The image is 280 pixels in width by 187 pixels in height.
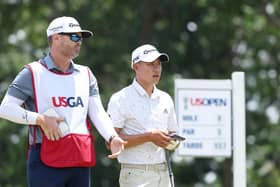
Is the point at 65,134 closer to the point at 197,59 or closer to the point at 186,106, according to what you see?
the point at 186,106

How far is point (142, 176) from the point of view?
21.2 feet

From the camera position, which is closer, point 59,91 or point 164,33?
point 59,91

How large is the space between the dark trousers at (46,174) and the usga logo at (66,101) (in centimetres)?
28

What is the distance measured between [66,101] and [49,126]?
0.74ft

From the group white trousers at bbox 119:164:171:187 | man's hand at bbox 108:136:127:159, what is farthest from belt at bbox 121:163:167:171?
man's hand at bbox 108:136:127:159

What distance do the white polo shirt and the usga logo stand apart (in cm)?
71

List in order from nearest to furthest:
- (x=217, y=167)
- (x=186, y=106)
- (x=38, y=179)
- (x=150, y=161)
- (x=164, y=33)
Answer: (x=38, y=179), (x=150, y=161), (x=186, y=106), (x=164, y=33), (x=217, y=167)

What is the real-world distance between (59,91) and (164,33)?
17.3 m

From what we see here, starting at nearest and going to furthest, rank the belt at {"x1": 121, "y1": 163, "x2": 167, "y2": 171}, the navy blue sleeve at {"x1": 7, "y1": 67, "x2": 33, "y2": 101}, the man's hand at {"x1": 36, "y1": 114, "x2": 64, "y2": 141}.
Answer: the man's hand at {"x1": 36, "y1": 114, "x2": 64, "y2": 141} → the navy blue sleeve at {"x1": 7, "y1": 67, "x2": 33, "y2": 101} → the belt at {"x1": 121, "y1": 163, "x2": 167, "y2": 171}

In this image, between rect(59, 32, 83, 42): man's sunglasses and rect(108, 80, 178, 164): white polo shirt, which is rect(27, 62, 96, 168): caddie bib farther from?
rect(108, 80, 178, 164): white polo shirt

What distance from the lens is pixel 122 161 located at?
6504 millimetres

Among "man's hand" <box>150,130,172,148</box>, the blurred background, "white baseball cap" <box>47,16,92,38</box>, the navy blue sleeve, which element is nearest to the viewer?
the navy blue sleeve

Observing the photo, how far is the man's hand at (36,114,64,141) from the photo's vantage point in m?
5.62

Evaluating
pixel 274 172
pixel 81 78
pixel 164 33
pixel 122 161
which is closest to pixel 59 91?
pixel 81 78
